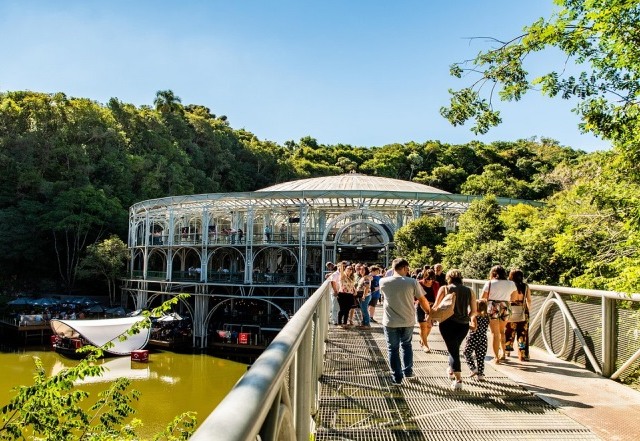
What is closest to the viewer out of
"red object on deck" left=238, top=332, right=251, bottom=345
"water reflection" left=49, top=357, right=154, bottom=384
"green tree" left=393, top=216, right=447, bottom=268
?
"green tree" left=393, top=216, right=447, bottom=268

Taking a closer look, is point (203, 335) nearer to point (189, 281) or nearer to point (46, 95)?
point (189, 281)

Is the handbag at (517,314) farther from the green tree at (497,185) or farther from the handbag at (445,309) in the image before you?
the green tree at (497,185)

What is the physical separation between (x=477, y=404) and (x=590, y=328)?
A: 2450 millimetres

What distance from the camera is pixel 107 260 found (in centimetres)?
3916

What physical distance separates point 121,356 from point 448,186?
5600 cm

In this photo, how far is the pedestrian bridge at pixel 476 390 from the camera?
125 inches

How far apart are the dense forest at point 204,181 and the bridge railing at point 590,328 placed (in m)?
1.04

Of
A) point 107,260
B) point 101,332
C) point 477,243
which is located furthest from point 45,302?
point 477,243

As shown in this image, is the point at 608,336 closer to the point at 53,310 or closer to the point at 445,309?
the point at 445,309

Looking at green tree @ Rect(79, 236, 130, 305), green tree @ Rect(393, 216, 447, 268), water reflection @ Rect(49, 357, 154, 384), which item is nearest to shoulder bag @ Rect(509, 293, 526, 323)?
green tree @ Rect(393, 216, 447, 268)

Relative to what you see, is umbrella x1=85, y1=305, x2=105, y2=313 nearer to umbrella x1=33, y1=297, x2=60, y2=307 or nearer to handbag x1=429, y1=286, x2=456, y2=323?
umbrella x1=33, y1=297, x2=60, y2=307

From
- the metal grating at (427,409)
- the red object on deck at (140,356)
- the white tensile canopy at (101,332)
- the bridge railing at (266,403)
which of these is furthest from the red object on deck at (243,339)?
the bridge railing at (266,403)

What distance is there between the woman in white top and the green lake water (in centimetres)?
1460

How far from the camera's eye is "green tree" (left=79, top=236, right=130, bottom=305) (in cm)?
3925
